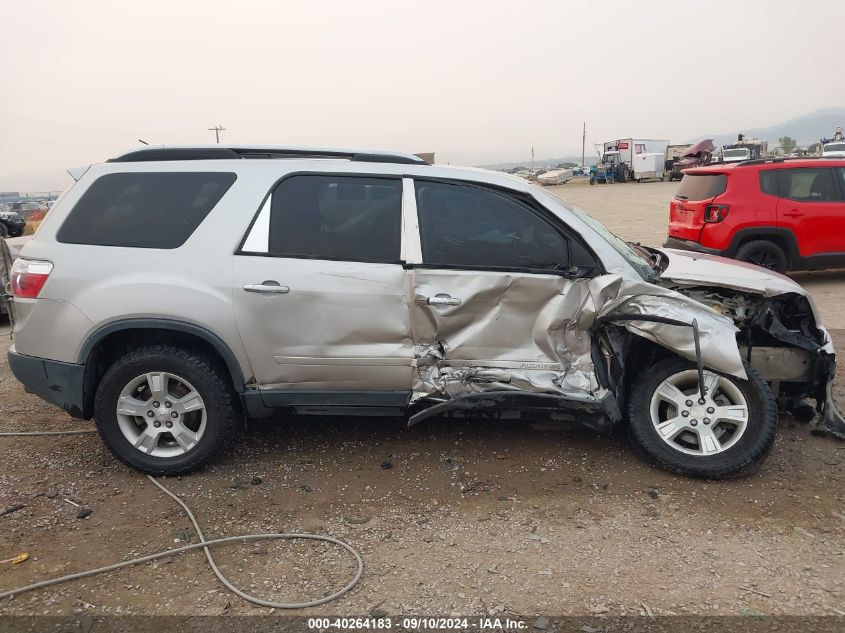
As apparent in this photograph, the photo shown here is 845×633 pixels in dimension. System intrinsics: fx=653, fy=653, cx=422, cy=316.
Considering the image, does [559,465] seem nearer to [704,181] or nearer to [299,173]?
[299,173]

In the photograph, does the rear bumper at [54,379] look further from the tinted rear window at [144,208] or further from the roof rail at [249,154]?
the roof rail at [249,154]

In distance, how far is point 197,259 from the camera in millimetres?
3732

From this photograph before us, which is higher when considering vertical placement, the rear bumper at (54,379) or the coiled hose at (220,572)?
the rear bumper at (54,379)

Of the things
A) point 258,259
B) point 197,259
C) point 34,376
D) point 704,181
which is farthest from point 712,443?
point 704,181

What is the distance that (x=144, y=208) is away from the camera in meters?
3.87

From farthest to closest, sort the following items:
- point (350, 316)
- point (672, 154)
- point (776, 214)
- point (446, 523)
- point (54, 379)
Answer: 1. point (672, 154)
2. point (776, 214)
3. point (54, 379)
4. point (350, 316)
5. point (446, 523)

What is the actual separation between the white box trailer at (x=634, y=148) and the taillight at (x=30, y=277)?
45.7 m

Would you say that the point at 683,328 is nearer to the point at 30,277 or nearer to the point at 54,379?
the point at 54,379

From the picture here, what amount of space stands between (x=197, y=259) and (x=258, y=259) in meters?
0.35

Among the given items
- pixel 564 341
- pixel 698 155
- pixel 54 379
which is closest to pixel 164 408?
pixel 54 379

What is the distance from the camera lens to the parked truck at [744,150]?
33.4 metres

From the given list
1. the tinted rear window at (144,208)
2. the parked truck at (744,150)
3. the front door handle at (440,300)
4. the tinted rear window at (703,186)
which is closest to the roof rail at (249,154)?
the tinted rear window at (144,208)

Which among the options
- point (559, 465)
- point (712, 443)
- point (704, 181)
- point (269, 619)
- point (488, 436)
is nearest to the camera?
point (269, 619)

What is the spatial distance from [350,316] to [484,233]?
92 cm
